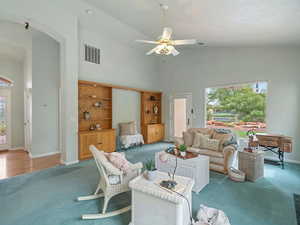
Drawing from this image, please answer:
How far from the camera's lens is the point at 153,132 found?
7.20 metres

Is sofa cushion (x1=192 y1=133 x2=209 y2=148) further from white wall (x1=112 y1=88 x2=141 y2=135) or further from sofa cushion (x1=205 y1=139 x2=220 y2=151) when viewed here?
white wall (x1=112 y1=88 x2=141 y2=135)

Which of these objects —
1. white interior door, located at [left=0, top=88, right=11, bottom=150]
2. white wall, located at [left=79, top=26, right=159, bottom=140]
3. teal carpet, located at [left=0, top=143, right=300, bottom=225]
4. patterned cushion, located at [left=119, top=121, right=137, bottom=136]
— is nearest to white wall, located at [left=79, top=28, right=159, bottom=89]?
white wall, located at [left=79, top=26, right=159, bottom=140]

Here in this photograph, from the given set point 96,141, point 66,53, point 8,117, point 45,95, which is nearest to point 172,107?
point 96,141

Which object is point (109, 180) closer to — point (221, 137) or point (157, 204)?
point (157, 204)

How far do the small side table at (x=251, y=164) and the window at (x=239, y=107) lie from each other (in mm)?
1593

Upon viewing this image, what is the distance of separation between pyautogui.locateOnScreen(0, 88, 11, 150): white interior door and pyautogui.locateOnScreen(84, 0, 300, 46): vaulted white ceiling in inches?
192

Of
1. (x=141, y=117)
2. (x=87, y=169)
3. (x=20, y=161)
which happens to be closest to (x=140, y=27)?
(x=141, y=117)

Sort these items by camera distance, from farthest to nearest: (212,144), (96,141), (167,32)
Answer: (96,141), (212,144), (167,32)

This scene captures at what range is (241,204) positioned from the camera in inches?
101

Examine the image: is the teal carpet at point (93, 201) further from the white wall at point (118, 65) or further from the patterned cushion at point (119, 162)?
the white wall at point (118, 65)

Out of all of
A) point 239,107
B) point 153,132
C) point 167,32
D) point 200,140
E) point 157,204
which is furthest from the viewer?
point 153,132

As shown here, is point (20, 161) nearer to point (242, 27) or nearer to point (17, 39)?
point (17, 39)

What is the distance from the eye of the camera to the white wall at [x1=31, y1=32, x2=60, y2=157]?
5059 mm

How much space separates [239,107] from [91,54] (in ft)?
18.1
